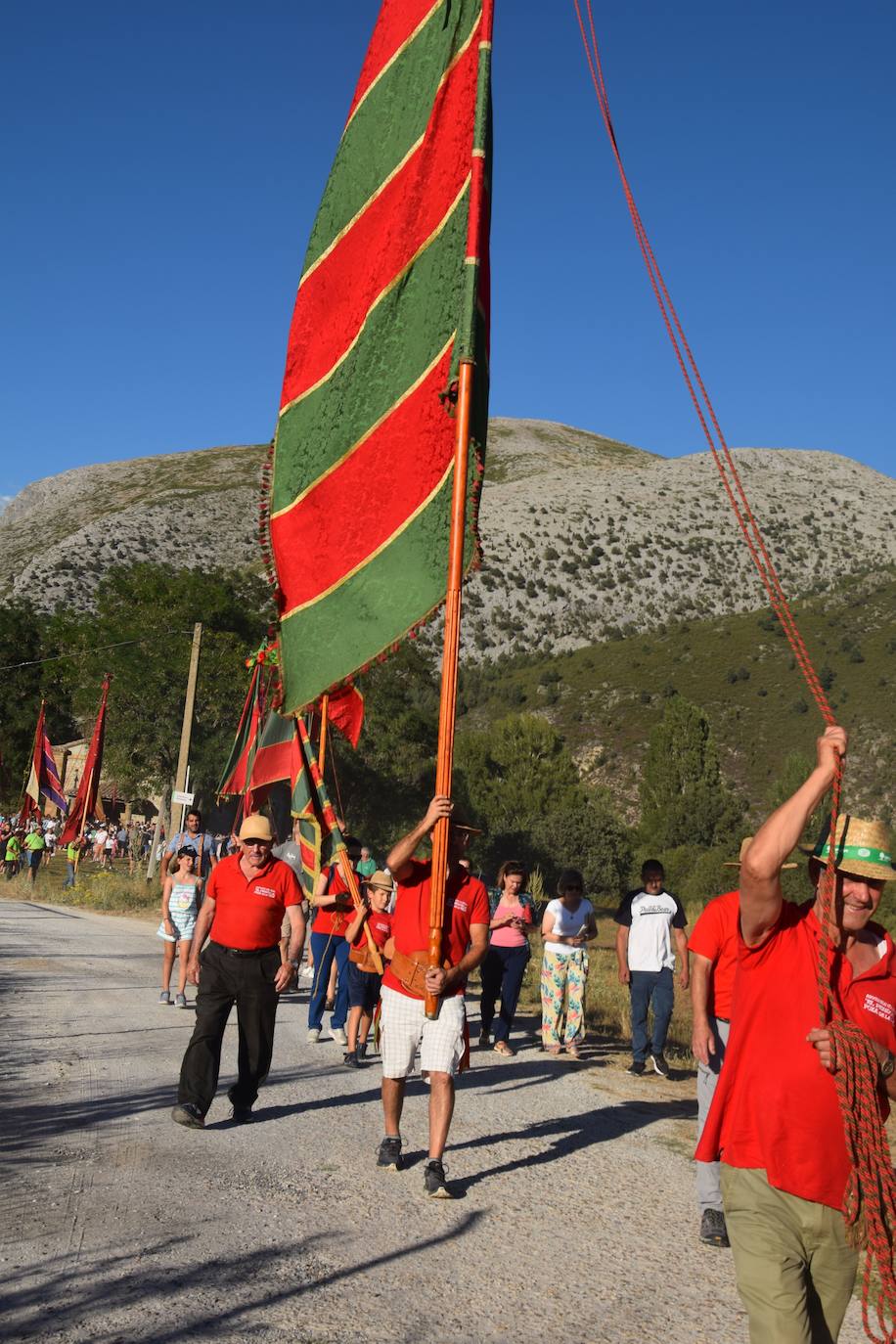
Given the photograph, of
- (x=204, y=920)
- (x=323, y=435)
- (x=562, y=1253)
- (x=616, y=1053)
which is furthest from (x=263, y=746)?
(x=562, y=1253)

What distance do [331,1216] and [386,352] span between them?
4.16m

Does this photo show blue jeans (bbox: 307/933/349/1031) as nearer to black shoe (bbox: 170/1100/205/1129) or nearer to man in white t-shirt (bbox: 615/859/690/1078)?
man in white t-shirt (bbox: 615/859/690/1078)

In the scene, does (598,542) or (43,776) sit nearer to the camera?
(43,776)

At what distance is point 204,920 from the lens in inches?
328

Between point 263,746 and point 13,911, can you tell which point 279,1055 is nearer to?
point 263,746

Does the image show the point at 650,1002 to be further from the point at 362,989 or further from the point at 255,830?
the point at 255,830

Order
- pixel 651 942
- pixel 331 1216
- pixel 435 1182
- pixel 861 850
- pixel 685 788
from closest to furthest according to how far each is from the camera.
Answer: pixel 861 850 < pixel 331 1216 < pixel 435 1182 < pixel 651 942 < pixel 685 788

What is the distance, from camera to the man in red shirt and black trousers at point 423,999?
6.36m

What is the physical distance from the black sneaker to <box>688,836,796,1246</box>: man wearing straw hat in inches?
61.6

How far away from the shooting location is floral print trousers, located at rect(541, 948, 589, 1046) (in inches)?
466

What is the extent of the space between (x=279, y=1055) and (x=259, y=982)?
3.07 metres

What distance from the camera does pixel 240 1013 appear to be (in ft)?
24.9

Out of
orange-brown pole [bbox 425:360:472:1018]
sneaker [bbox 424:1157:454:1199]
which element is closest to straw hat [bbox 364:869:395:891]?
sneaker [bbox 424:1157:454:1199]

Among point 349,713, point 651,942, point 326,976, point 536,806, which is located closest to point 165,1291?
point 349,713
